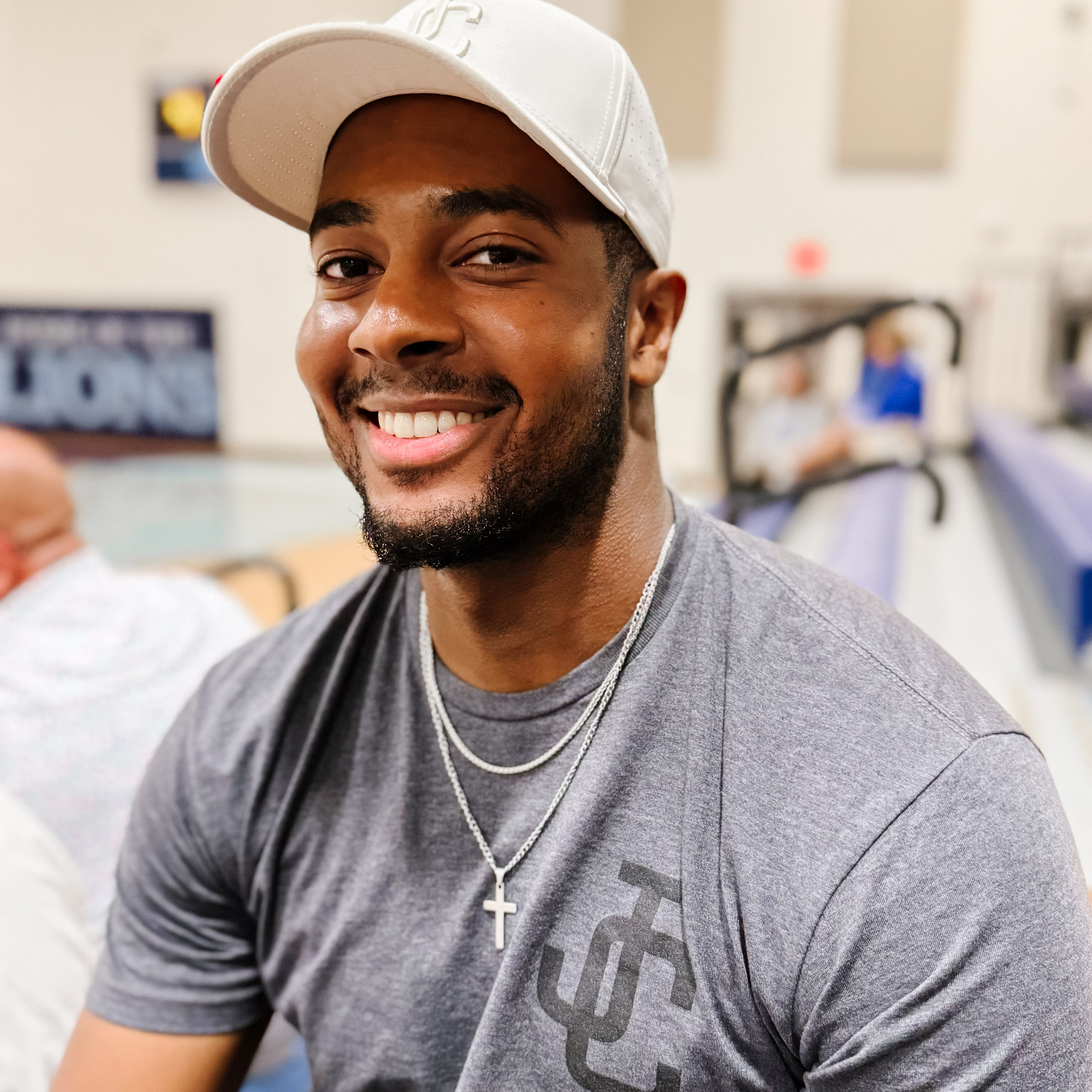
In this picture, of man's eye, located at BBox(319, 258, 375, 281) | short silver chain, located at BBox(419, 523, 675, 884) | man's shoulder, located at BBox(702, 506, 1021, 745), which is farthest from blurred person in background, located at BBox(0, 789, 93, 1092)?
man's shoulder, located at BBox(702, 506, 1021, 745)

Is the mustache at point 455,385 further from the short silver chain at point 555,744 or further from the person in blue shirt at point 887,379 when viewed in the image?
the person in blue shirt at point 887,379

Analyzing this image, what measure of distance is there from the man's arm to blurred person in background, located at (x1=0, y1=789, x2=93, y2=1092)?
44 millimetres

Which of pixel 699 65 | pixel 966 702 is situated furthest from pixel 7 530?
pixel 699 65

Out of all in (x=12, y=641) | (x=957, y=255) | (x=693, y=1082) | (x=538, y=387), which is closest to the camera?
(x=693, y=1082)

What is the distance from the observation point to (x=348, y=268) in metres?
1.06

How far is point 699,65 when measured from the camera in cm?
850

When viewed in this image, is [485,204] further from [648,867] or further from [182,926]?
[182,926]

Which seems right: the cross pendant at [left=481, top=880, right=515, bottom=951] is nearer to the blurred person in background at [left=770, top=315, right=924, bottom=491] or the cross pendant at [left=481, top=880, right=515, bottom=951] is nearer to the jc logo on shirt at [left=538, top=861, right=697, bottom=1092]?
the jc logo on shirt at [left=538, top=861, right=697, bottom=1092]

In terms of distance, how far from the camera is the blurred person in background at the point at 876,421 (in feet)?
11.0

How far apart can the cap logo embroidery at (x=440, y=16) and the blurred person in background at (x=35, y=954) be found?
1044 millimetres

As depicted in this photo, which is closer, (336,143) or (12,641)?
(336,143)

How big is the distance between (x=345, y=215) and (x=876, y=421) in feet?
18.3

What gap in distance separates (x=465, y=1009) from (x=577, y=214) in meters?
0.79

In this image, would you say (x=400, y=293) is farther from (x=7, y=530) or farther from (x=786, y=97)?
(x=786, y=97)
